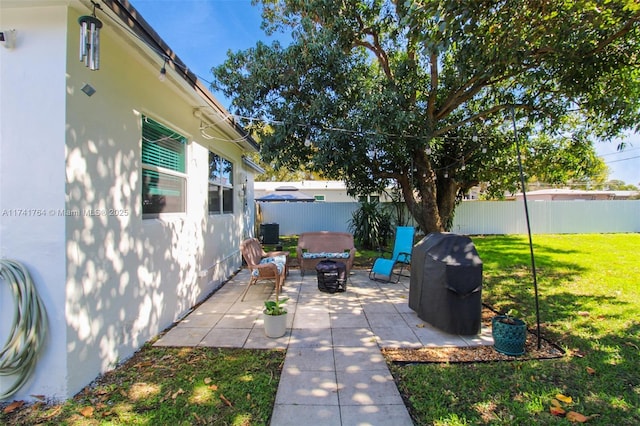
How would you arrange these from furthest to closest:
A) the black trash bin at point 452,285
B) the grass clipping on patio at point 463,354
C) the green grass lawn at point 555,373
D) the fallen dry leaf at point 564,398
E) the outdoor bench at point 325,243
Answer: the outdoor bench at point 325,243, the black trash bin at point 452,285, the grass clipping on patio at point 463,354, the fallen dry leaf at point 564,398, the green grass lawn at point 555,373

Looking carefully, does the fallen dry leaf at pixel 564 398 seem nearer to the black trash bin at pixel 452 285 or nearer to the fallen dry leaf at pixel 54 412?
the black trash bin at pixel 452 285

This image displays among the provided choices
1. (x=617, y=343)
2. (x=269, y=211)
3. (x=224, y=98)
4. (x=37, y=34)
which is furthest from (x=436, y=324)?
(x=269, y=211)

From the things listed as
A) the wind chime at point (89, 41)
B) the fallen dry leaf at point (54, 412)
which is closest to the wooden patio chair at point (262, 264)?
the fallen dry leaf at point (54, 412)

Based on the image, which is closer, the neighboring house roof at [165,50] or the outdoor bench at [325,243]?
the neighboring house roof at [165,50]

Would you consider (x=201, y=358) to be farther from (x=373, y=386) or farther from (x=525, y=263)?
(x=525, y=263)

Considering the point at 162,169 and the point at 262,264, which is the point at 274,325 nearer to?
the point at 262,264

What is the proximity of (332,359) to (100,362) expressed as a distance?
6.92 feet

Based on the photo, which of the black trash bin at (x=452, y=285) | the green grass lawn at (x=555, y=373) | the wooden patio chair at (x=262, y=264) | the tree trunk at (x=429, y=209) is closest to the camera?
the green grass lawn at (x=555, y=373)

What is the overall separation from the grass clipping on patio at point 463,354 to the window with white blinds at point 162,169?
3.21 m

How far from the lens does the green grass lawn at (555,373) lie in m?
2.22

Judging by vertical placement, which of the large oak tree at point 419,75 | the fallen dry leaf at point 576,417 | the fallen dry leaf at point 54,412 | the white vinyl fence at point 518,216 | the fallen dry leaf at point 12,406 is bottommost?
the fallen dry leaf at point 576,417

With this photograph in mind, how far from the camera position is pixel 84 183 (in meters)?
2.42

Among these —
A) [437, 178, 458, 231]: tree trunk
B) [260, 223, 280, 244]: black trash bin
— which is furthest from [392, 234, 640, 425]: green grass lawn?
[260, 223, 280, 244]: black trash bin

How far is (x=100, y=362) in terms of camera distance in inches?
103
